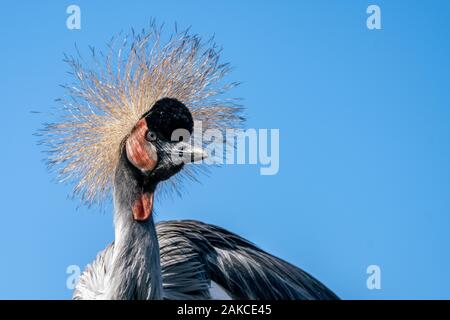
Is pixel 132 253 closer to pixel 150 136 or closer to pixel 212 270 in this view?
pixel 150 136

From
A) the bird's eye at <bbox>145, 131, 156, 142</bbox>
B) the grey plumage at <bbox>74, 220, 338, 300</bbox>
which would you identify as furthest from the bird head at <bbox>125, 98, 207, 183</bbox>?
the grey plumage at <bbox>74, 220, 338, 300</bbox>

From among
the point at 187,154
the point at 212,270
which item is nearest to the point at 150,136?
the point at 187,154

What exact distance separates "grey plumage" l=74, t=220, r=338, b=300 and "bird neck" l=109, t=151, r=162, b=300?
0.21 m

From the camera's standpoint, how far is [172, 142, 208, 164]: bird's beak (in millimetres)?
5879

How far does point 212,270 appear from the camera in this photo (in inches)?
253

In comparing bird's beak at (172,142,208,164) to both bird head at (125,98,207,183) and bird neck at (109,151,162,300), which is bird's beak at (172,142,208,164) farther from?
bird neck at (109,151,162,300)

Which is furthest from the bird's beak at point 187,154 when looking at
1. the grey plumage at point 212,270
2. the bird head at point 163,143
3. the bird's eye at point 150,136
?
the grey plumage at point 212,270

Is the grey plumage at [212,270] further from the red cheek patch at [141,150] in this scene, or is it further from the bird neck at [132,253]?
the red cheek patch at [141,150]

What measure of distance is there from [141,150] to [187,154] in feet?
0.62

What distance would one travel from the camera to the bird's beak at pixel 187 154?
5.88 metres

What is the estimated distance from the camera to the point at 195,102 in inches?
250
